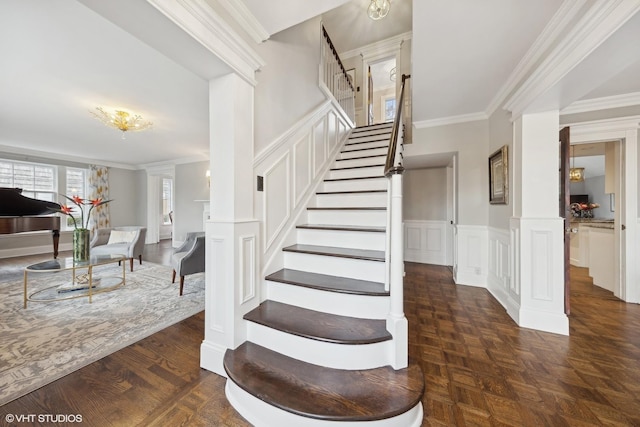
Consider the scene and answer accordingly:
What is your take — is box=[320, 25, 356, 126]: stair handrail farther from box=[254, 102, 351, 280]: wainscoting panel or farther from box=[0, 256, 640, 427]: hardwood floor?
box=[0, 256, 640, 427]: hardwood floor

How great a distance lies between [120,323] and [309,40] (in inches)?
141

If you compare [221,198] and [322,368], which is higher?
[221,198]

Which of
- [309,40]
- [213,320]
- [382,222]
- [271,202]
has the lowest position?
[213,320]

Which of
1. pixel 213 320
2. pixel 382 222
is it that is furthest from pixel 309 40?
pixel 213 320

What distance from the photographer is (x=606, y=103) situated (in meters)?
2.53

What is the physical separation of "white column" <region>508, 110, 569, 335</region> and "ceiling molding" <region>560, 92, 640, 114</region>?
2.57 ft

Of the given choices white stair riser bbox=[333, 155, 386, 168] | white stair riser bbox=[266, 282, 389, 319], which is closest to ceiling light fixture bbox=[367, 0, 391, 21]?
white stair riser bbox=[333, 155, 386, 168]

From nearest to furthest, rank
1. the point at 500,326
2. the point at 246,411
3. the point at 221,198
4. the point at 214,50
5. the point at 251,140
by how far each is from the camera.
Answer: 1. the point at 246,411
2. the point at 214,50
3. the point at 221,198
4. the point at 251,140
5. the point at 500,326

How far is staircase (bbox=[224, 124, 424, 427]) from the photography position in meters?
1.13

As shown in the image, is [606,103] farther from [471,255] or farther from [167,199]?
[167,199]

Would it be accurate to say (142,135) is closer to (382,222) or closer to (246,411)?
(382,222)

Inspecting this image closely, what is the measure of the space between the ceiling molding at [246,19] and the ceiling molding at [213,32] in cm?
16

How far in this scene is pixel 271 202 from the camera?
199cm

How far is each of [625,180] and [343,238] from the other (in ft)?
11.3
